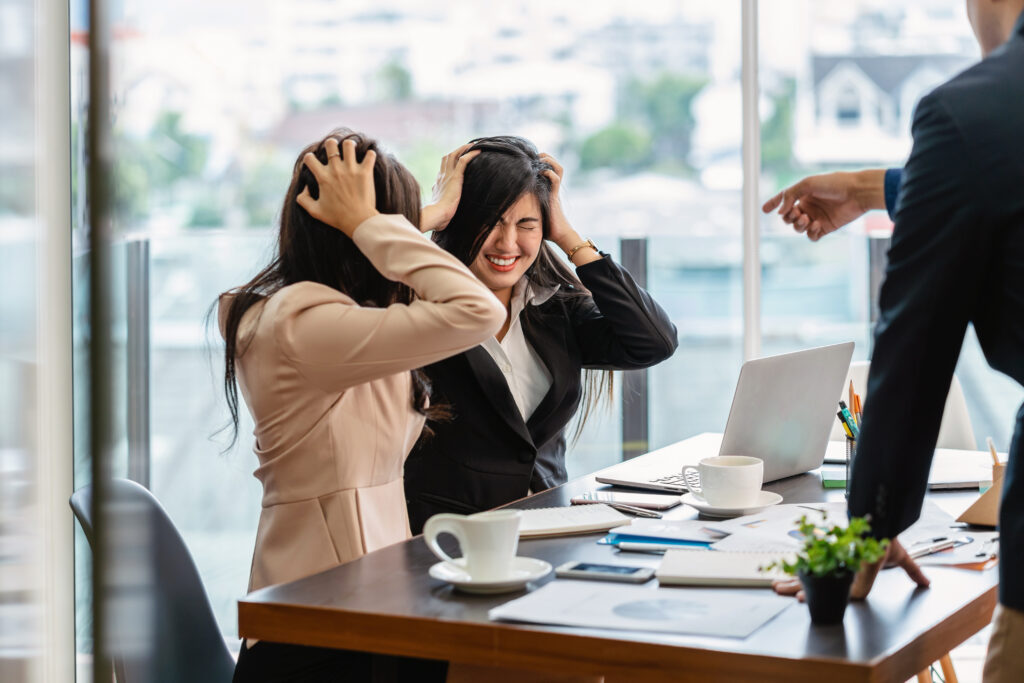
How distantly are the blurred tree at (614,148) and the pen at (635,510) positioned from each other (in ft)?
6.98

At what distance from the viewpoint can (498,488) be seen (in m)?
2.03

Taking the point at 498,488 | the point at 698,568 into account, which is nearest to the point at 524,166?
the point at 498,488

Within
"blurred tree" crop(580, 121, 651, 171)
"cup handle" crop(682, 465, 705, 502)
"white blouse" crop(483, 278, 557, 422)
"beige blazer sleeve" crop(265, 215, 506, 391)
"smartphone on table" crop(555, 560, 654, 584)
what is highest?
"blurred tree" crop(580, 121, 651, 171)

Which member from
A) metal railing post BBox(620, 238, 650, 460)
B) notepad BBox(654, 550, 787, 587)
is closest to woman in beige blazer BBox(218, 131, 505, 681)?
notepad BBox(654, 550, 787, 587)

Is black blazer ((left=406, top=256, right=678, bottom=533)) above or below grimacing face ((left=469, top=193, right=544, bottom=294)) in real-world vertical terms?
below

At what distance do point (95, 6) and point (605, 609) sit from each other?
92 cm

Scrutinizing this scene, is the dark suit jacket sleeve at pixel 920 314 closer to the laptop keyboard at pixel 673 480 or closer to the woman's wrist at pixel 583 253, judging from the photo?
the laptop keyboard at pixel 673 480

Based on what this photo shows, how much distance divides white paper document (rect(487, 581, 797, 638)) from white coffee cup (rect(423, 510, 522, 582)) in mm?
58

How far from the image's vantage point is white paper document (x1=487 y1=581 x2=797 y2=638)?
109 centimetres

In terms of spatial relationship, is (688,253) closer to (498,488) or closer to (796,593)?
(498,488)

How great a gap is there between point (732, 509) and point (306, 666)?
66 centimetres

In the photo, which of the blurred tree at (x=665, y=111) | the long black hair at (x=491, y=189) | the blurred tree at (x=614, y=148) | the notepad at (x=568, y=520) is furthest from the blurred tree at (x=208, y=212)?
the notepad at (x=568, y=520)

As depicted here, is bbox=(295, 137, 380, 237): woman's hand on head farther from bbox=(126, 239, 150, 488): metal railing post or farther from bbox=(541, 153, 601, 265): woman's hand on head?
bbox=(126, 239, 150, 488): metal railing post

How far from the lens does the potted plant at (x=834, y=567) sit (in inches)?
41.9
